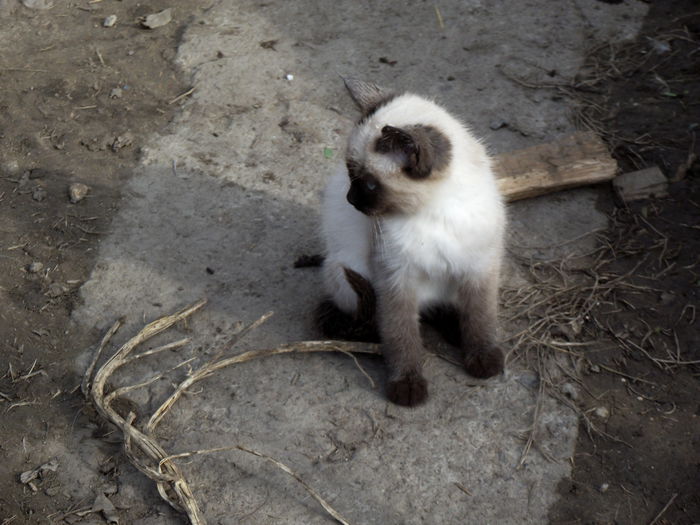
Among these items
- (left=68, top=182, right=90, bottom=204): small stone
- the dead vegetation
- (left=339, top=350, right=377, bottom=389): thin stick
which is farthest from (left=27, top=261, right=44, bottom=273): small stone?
the dead vegetation

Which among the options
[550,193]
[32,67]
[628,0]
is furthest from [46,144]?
[628,0]

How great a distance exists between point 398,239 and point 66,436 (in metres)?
1.82

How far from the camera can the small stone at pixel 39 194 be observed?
4.79 meters

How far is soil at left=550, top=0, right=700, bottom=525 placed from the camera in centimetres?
328

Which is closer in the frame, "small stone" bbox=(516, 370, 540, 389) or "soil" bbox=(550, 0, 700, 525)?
"soil" bbox=(550, 0, 700, 525)

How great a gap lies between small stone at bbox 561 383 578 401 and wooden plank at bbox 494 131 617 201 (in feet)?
4.31

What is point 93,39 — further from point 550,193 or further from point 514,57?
point 550,193

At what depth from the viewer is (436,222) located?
3.42 m

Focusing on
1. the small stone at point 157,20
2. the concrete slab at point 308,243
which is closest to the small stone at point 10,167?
the concrete slab at point 308,243

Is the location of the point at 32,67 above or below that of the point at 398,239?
below

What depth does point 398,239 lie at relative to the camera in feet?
11.3

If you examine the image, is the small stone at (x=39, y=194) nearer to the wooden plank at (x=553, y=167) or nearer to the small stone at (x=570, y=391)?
the wooden plank at (x=553, y=167)

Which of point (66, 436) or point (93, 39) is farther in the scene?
point (93, 39)

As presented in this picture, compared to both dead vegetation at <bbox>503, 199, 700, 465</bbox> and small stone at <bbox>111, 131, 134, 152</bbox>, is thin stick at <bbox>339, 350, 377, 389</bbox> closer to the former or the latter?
dead vegetation at <bbox>503, 199, 700, 465</bbox>
